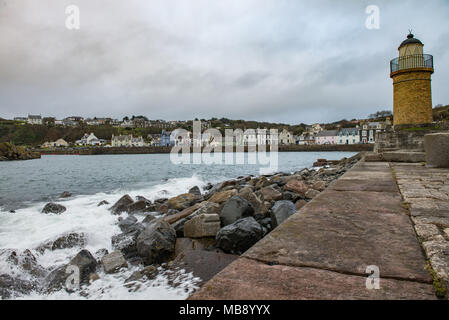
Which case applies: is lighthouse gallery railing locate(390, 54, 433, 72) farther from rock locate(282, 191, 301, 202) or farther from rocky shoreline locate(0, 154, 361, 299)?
rocky shoreline locate(0, 154, 361, 299)

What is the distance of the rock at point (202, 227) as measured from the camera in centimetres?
436

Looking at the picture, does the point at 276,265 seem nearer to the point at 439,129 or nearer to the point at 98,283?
the point at 98,283

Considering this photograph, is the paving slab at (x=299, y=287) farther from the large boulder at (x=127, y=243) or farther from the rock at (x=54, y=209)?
the rock at (x=54, y=209)

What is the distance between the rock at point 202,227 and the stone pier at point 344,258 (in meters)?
2.14

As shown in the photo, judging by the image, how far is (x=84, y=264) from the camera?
12.5 ft

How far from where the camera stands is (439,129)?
11.7 metres

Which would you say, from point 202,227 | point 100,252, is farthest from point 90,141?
point 202,227

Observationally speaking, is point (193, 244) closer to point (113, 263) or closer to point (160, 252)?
point (160, 252)

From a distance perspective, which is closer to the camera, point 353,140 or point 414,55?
point 414,55

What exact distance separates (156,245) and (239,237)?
1300 mm
